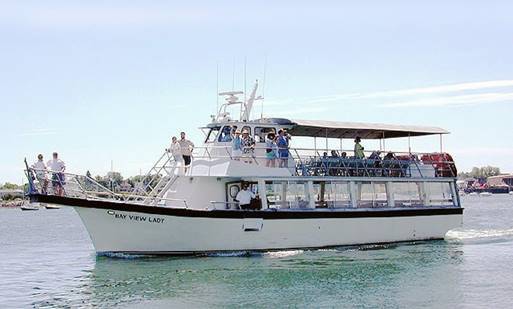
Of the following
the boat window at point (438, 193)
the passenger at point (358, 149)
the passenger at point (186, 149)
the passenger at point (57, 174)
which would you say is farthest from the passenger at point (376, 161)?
the passenger at point (57, 174)

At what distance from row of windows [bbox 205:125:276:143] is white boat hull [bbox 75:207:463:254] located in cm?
370

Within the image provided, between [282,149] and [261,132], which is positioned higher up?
[261,132]

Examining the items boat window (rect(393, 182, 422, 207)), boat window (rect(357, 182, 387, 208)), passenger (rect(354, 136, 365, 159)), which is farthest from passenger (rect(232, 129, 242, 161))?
boat window (rect(393, 182, 422, 207))

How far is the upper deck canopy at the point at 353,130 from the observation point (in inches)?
1171

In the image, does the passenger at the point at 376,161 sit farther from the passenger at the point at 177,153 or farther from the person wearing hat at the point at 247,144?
the passenger at the point at 177,153

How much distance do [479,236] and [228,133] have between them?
16.5m

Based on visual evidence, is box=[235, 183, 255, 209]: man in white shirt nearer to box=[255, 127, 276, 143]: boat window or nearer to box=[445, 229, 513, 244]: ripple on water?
box=[255, 127, 276, 143]: boat window

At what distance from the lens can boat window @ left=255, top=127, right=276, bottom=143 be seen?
29.5 metres

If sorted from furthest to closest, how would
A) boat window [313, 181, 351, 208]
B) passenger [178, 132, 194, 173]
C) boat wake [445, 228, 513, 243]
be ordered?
boat wake [445, 228, 513, 243] < boat window [313, 181, 351, 208] < passenger [178, 132, 194, 173]

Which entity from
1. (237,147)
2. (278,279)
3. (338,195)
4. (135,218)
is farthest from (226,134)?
(278,279)

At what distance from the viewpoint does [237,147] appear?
90.8 feet

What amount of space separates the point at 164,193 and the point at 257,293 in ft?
28.4

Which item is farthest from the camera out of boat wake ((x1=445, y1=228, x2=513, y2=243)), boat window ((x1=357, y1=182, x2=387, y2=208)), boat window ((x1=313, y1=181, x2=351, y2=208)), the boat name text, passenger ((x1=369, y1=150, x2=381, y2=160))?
boat wake ((x1=445, y1=228, x2=513, y2=243))

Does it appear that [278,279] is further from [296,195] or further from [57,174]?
[57,174]
